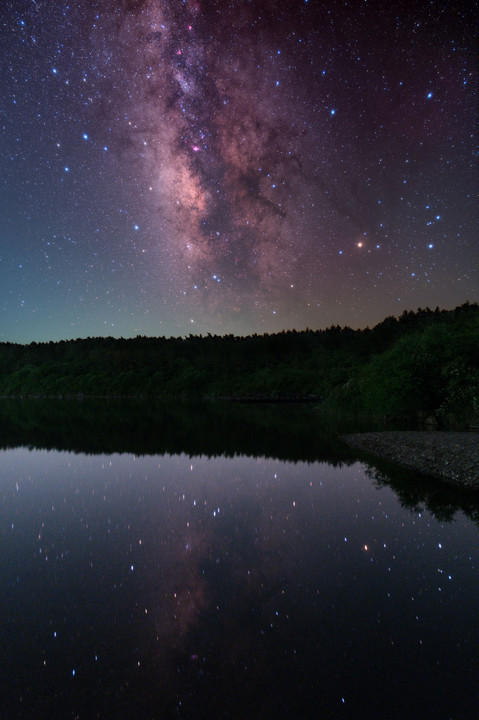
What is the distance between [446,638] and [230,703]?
12.4 ft

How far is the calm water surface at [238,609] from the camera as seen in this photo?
591 centimetres

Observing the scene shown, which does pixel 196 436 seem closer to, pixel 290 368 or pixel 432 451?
pixel 432 451

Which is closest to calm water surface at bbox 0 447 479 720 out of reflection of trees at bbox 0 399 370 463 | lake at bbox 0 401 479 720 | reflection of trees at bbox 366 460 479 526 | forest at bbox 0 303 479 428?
lake at bbox 0 401 479 720

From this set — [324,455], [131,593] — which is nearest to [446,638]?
[131,593]

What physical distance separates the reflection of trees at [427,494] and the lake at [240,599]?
10cm

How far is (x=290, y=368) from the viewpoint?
11325cm

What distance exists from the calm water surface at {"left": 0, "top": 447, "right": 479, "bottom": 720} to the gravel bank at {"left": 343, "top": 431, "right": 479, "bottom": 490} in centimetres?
457

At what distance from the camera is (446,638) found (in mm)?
7258

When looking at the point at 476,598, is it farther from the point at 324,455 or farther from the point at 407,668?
the point at 324,455

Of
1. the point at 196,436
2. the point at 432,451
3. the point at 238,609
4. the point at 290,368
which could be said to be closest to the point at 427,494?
the point at 432,451

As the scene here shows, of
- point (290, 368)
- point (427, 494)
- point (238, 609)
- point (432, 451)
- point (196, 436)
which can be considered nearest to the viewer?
point (238, 609)

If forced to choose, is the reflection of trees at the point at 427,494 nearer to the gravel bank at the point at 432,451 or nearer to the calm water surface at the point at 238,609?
the calm water surface at the point at 238,609

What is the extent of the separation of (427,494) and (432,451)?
7.31 meters

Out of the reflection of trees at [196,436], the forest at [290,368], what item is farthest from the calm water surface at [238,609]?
the forest at [290,368]
